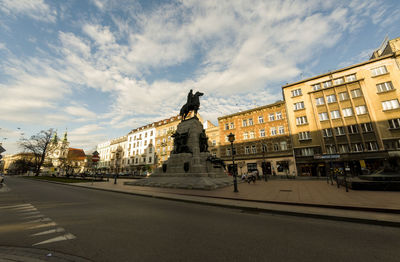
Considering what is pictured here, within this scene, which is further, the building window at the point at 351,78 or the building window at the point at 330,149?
the building window at the point at 351,78

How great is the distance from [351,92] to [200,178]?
1174 inches

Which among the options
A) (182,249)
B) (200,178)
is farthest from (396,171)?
(182,249)

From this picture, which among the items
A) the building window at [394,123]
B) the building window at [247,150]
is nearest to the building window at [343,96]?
the building window at [394,123]

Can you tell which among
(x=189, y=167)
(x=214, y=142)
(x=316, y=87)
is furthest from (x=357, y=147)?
(x=189, y=167)

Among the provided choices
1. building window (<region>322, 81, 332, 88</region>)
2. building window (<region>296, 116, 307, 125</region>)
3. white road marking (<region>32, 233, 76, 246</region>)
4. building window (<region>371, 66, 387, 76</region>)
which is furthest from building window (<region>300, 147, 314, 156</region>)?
white road marking (<region>32, 233, 76, 246</region>)

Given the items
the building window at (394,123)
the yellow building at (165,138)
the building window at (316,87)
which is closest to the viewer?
the building window at (394,123)

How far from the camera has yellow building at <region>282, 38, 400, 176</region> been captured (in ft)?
76.6

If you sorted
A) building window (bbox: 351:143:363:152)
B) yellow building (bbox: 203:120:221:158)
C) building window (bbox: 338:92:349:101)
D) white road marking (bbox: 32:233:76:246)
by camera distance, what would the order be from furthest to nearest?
yellow building (bbox: 203:120:221:158), building window (bbox: 338:92:349:101), building window (bbox: 351:143:363:152), white road marking (bbox: 32:233:76:246)

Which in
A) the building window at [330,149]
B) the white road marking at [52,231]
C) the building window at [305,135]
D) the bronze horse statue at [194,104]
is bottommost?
the white road marking at [52,231]

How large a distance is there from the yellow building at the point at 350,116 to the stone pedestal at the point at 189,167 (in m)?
16.0

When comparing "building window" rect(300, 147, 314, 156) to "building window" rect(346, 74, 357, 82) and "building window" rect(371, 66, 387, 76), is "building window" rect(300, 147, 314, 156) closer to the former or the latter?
"building window" rect(346, 74, 357, 82)

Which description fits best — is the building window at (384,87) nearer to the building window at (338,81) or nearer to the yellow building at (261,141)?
the building window at (338,81)

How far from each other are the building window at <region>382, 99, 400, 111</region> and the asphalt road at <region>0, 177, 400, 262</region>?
30121 millimetres

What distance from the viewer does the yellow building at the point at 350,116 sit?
920 inches
